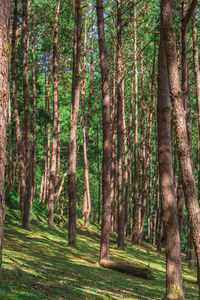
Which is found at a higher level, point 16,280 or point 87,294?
point 16,280

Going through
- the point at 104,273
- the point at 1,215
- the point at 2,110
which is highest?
the point at 2,110

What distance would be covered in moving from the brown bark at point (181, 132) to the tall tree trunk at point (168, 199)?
→ 160cm

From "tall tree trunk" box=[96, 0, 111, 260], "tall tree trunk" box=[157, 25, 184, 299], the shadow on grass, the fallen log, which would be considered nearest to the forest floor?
the shadow on grass

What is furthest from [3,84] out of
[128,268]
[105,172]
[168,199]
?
[128,268]

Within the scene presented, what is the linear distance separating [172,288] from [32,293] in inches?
148

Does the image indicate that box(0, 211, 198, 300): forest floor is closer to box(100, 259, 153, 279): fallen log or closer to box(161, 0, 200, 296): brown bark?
box(100, 259, 153, 279): fallen log

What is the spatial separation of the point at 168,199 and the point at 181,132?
2.29m

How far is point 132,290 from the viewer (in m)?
10.4

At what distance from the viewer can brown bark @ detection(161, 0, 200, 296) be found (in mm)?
7031

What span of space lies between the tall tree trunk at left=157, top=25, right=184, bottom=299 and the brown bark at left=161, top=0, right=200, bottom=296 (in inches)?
63.0

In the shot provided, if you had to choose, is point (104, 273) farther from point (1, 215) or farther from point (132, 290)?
point (1, 215)

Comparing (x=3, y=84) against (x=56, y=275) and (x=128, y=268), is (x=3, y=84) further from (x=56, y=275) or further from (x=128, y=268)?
(x=128, y=268)

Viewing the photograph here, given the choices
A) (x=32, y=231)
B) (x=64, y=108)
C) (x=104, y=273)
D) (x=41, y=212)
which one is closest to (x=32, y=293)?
(x=104, y=273)

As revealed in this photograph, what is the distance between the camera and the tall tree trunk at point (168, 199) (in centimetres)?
884
